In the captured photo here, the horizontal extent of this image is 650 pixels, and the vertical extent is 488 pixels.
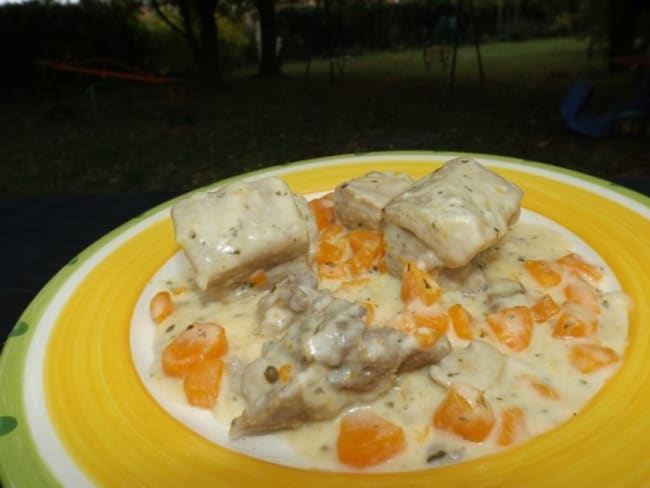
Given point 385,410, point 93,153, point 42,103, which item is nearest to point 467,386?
point 385,410

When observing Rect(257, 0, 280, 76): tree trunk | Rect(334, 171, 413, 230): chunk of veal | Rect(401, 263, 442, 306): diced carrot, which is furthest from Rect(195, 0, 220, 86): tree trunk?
Rect(401, 263, 442, 306): diced carrot

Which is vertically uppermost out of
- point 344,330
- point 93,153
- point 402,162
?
point 402,162

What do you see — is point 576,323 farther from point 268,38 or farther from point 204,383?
point 268,38

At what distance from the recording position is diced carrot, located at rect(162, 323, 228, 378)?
201 centimetres

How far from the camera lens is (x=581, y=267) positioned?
2.35 metres

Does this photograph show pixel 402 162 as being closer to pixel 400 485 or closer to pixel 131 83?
pixel 400 485

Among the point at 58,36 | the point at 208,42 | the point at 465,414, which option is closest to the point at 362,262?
the point at 465,414

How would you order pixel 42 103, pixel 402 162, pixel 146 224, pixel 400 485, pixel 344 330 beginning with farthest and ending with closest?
pixel 42 103 → pixel 402 162 → pixel 146 224 → pixel 344 330 → pixel 400 485

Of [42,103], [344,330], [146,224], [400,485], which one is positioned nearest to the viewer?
[400,485]

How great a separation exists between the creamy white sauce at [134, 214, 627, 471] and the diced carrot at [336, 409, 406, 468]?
2cm

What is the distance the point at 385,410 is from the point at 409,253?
72 cm

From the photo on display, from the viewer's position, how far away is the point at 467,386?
1780 millimetres

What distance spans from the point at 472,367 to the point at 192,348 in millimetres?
997

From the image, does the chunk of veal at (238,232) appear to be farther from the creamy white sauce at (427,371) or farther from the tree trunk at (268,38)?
the tree trunk at (268,38)
